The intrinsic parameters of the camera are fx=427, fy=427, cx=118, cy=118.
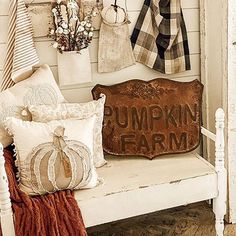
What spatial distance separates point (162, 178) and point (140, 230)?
24.3 inches

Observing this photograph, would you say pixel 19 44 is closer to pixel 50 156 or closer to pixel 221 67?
pixel 50 156

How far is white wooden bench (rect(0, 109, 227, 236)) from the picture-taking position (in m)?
2.02

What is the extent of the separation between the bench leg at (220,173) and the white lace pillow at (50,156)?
0.65 metres

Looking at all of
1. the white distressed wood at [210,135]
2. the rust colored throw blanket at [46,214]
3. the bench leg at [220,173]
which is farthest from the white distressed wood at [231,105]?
the rust colored throw blanket at [46,214]

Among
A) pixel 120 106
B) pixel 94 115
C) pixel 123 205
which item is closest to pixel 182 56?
pixel 120 106

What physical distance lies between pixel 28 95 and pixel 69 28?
437 mm

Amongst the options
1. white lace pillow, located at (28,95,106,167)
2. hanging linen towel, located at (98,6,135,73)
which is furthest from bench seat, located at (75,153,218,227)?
hanging linen towel, located at (98,6,135,73)

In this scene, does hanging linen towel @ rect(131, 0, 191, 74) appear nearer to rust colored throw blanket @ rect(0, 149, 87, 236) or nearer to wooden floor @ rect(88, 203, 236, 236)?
wooden floor @ rect(88, 203, 236, 236)

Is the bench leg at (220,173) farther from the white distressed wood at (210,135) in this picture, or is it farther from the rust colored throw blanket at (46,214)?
the rust colored throw blanket at (46,214)

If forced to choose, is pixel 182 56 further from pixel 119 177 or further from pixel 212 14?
pixel 119 177

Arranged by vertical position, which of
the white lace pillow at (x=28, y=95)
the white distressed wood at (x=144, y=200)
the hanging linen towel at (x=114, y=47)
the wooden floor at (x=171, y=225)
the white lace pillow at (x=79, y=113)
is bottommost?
the wooden floor at (x=171, y=225)

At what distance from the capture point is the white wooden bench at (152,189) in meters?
2.02

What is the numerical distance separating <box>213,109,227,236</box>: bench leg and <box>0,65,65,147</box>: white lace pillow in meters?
0.86

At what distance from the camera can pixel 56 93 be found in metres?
2.35
